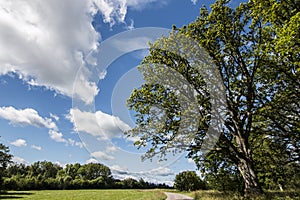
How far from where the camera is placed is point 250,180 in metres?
14.8

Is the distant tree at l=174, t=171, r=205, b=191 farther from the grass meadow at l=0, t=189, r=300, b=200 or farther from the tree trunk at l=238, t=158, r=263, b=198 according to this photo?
the tree trunk at l=238, t=158, r=263, b=198

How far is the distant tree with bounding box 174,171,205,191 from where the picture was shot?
295ft

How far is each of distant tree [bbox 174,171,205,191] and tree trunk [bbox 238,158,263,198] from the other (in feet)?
262

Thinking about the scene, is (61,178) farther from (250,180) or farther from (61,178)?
(250,180)

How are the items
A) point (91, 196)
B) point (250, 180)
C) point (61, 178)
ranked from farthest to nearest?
point (61, 178)
point (91, 196)
point (250, 180)

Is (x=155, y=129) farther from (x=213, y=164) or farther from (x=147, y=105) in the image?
(x=213, y=164)

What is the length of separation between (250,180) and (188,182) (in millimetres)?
81421

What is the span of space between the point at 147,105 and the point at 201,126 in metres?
4.49

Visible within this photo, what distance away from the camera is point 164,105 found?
54.4ft

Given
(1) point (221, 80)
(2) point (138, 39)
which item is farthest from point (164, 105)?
(2) point (138, 39)

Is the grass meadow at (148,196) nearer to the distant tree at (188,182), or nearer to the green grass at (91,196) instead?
the green grass at (91,196)

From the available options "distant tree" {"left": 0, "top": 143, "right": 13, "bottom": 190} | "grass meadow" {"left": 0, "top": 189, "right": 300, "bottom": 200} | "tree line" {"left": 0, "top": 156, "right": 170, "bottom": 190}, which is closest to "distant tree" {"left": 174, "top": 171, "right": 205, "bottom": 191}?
"tree line" {"left": 0, "top": 156, "right": 170, "bottom": 190}

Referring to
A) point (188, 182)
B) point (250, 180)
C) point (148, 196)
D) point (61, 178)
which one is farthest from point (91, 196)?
point (61, 178)

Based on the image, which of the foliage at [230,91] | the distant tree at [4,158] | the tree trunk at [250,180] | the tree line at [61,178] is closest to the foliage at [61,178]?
the tree line at [61,178]
